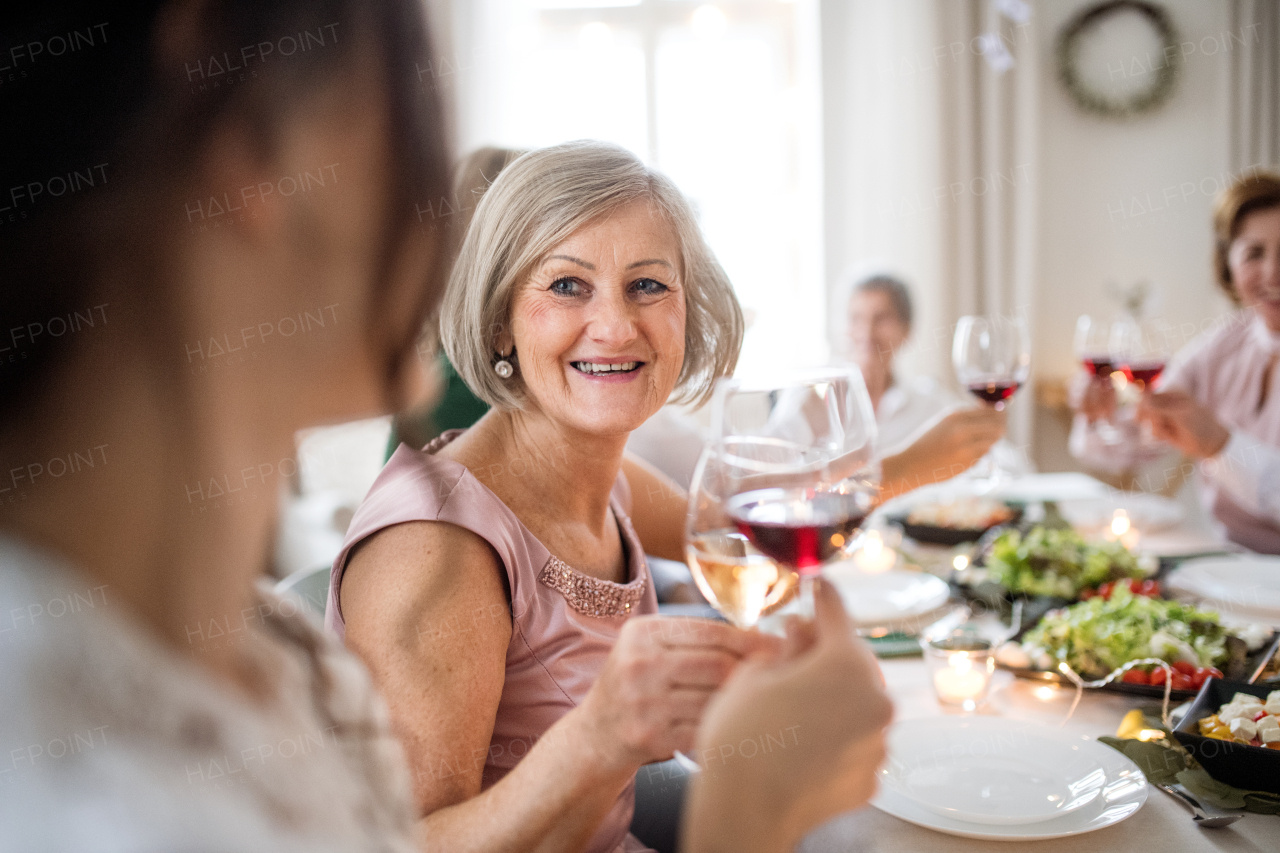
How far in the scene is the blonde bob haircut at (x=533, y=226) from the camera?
1.93ft

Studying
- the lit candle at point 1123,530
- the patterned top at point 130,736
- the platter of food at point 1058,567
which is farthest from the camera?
the lit candle at point 1123,530

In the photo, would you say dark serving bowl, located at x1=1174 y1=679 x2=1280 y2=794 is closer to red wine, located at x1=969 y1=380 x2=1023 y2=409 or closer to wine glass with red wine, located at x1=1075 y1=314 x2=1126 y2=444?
red wine, located at x1=969 y1=380 x2=1023 y2=409

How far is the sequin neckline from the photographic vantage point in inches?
28.0

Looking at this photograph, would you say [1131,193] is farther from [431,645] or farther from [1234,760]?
[431,645]

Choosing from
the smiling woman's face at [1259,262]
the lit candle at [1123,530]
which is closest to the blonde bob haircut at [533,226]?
the lit candle at [1123,530]

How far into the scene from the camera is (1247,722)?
71 cm

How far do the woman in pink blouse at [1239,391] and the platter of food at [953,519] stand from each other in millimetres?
332

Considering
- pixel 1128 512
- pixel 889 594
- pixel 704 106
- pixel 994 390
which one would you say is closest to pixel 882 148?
pixel 704 106

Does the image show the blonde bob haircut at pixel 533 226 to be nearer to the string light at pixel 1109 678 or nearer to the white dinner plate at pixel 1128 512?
the string light at pixel 1109 678

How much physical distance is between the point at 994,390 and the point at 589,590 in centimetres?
85

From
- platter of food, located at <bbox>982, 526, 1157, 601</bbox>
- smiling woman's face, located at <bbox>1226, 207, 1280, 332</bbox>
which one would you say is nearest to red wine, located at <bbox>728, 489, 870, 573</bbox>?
platter of food, located at <bbox>982, 526, 1157, 601</bbox>

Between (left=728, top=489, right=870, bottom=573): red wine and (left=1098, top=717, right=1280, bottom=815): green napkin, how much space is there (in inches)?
14.6

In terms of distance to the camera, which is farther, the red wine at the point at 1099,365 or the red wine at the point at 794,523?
the red wine at the point at 1099,365

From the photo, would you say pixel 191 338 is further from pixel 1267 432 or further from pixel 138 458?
pixel 1267 432
